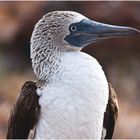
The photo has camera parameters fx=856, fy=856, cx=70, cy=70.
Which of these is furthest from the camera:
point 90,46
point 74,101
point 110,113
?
point 90,46

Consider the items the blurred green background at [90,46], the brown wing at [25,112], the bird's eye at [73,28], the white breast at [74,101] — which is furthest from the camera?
the blurred green background at [90,46]

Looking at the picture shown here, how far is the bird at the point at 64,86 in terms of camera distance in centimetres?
575

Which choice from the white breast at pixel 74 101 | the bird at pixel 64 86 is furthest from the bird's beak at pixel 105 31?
the white breast at pixel 74 101

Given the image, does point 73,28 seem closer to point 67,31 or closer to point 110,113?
point 67,31

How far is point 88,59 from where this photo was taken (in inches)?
231

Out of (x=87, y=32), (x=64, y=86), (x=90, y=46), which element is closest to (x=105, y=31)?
(x=87, y=32)

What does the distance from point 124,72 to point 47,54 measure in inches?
270

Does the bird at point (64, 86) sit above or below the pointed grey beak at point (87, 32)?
below

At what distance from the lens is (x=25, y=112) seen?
5867 millimetres

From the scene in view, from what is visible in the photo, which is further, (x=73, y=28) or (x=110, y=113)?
(x=110, y=113)

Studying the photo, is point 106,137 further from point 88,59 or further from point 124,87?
point 124,87

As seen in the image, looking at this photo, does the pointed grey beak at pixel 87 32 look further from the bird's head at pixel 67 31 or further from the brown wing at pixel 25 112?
the brown wing at pixel 25 112

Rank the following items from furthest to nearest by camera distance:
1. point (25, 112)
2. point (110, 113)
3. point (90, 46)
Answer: point (90, 46) → point (110, 113) → point (25, 112)

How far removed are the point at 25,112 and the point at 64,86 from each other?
13.6 inches
